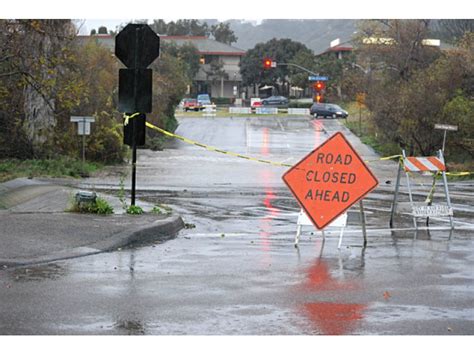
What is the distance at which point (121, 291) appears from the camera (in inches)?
372

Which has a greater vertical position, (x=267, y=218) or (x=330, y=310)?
(x=330, y=310)

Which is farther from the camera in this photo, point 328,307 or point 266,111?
point 266,111

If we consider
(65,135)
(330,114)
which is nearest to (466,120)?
(65,135)

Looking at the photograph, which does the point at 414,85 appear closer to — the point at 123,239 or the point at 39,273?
the point at 123,239

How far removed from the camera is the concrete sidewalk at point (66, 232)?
1147 cm

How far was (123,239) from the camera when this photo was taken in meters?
12.8

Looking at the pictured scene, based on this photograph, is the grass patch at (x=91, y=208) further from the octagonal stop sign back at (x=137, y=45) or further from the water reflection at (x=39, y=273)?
the water reflection at (x=39, y=273)

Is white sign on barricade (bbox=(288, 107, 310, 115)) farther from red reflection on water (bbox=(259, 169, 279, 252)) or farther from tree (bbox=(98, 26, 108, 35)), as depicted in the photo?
red reflection on water (bbox=(259, 169, 279, 252))

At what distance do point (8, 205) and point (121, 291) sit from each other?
846 cm

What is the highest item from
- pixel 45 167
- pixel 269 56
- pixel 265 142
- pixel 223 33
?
pixel 223 33

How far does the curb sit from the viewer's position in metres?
11.0

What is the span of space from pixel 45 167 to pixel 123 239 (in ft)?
64.0

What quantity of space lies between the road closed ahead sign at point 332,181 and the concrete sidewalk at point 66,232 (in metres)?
2.14

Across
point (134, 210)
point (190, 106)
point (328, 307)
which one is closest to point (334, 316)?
point (328, 307)
